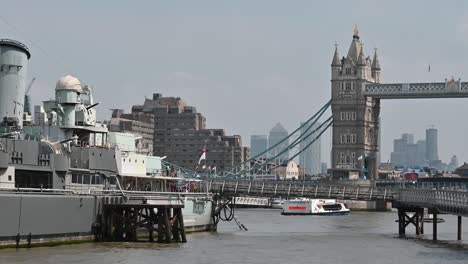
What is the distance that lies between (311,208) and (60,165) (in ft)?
267

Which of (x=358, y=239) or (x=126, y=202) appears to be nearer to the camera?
(x=126, y=202)

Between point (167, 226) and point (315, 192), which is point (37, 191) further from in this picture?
point (315, 192)

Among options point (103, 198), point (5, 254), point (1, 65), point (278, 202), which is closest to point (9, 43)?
point (1, 65)

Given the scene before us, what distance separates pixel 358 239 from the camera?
229 feet

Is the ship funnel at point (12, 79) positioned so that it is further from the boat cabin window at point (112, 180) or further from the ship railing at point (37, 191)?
the boat cabin window at point (112, 180)

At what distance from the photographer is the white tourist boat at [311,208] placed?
440ft

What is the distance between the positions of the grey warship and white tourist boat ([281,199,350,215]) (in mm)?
63966

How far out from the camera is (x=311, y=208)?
134375 mm

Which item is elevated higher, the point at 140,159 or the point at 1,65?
the point at 1,65

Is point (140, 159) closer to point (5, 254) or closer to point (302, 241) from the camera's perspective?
point (302, 241)

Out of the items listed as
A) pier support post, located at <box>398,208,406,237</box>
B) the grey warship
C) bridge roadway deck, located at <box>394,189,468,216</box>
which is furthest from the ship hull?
pier support post, located at <box>398,208,406,237</box>

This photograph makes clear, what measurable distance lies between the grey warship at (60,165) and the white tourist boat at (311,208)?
63966 mm

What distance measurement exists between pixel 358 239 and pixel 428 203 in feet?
17.4

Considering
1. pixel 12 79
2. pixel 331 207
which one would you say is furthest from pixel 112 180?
pixel 331 207
